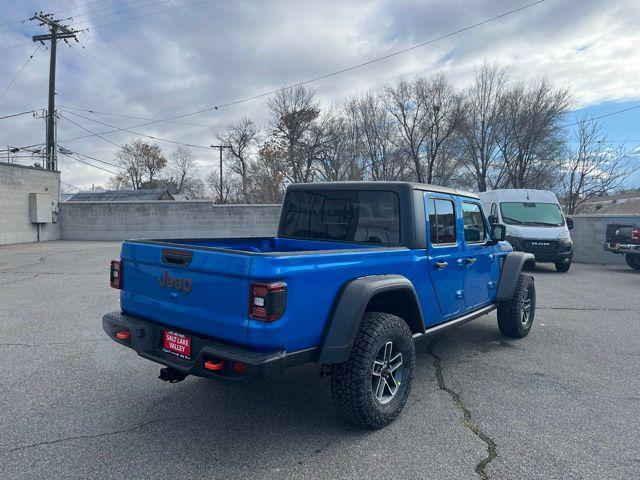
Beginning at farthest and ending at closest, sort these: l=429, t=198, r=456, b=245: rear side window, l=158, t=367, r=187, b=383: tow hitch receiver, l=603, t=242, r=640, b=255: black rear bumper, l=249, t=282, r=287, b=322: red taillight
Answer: l=603, t=242, r=640, b=255: black rear bumper → l=429, t=198, r=456, b=245: rear side window → l=158, t=367, r=187, b=383: tow hitch receiver → l=249, t=282, r=287, b=322: red taillight

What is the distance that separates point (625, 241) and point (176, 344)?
1312 cm

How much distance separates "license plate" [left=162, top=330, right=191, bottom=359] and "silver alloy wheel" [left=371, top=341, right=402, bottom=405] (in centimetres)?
131

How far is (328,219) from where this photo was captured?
4.36 meters

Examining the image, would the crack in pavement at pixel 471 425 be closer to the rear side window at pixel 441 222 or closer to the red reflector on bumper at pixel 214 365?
the rear side window at pixel 441 222

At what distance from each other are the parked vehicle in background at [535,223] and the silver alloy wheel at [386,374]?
8.94m

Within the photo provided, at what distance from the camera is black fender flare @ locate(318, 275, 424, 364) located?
9.46 feet

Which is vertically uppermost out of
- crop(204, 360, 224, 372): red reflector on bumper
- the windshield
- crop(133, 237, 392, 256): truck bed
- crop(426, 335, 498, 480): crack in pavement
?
the windshield

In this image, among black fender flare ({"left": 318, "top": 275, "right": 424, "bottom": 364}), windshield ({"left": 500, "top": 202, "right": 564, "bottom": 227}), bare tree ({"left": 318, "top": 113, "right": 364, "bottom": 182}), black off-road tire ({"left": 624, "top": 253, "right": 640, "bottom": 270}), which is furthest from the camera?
bare tree ({"left": 318, "top": 113, "right": 364, "bottom": 182})

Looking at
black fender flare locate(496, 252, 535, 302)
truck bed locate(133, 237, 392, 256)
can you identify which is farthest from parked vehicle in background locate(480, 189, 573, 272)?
truck bed locate(133, 237, 392, 256)

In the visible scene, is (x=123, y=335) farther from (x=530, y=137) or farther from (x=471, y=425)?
(x=530, y=137)

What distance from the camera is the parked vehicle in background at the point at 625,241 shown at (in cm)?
1186

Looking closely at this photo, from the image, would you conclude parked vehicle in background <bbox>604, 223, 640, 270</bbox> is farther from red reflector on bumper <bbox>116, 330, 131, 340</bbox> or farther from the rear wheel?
red reflector on bumper <bbox>116, 330, 131, 340</bbox>

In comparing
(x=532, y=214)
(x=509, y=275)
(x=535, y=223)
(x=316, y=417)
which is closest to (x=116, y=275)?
(x=316, y=417)

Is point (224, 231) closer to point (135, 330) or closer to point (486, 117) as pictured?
point (486, 117)
